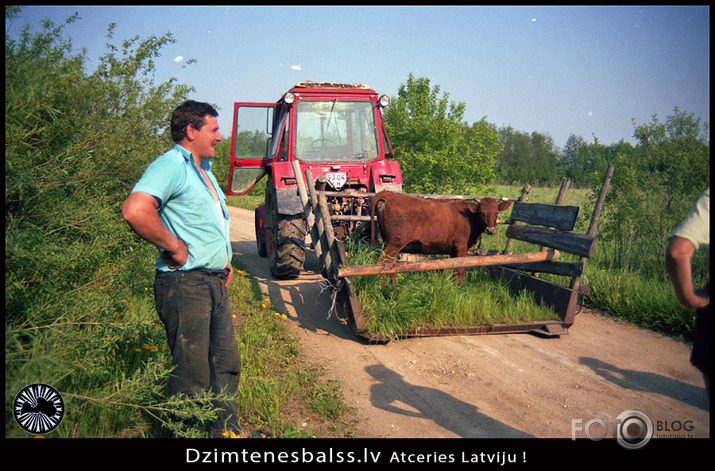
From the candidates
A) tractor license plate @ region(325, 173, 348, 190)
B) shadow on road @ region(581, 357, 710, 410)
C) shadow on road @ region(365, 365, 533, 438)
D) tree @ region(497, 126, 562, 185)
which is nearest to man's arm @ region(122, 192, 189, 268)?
shadow on road @ region(365, 365, 533, 438)

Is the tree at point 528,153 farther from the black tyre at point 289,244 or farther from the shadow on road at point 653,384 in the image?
the shadow on road at point 653,384

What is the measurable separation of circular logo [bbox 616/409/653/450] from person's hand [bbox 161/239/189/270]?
284 centimetres

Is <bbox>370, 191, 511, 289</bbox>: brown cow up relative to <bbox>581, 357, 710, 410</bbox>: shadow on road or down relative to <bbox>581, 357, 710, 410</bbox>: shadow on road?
up

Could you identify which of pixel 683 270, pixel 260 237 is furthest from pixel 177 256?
pixel 260 237

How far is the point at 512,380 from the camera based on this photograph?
3684 millimetres

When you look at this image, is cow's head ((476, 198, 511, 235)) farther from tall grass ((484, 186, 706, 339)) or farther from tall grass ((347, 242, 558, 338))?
tall grass ((484, 186, 706, 339))

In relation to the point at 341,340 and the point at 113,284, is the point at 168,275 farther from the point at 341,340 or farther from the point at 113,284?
the point at 341,340

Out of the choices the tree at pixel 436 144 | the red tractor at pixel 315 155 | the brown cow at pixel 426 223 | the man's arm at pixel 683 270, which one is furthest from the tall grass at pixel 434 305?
the tree at pixel 436 144

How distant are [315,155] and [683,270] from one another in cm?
589

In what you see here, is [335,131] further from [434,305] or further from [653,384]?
[653,384]

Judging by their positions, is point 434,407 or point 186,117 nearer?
point 186,117

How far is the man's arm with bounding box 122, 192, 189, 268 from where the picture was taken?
2.16m

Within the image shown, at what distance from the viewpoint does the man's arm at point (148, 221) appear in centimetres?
216
